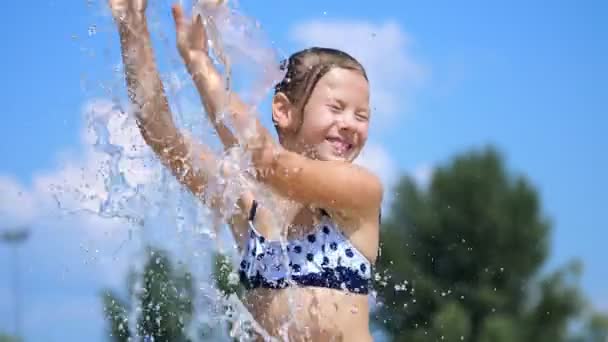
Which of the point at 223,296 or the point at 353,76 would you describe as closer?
the point at 353,76

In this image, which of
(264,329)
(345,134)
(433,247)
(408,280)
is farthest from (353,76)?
(433,247)

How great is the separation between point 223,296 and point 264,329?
73cm

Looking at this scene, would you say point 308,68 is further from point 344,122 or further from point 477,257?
point 477,257

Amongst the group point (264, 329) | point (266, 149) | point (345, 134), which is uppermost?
point (345, 134)

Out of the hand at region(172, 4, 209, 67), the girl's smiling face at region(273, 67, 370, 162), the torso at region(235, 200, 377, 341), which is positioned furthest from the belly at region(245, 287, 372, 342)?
the hand at region(172, 4, 209, 67)

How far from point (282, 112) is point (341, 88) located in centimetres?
29

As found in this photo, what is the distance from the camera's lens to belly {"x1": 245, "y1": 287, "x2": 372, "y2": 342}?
4.59 meters

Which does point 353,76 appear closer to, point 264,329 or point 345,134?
point 345,134

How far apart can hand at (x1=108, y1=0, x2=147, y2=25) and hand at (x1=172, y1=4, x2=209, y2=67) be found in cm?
32

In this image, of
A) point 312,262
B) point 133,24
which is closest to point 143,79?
point 133,24

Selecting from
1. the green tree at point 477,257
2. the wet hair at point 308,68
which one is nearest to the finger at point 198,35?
the wet hair at point 308,68

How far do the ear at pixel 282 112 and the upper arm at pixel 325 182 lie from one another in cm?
35

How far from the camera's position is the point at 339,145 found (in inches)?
185

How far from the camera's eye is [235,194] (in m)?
4.85
